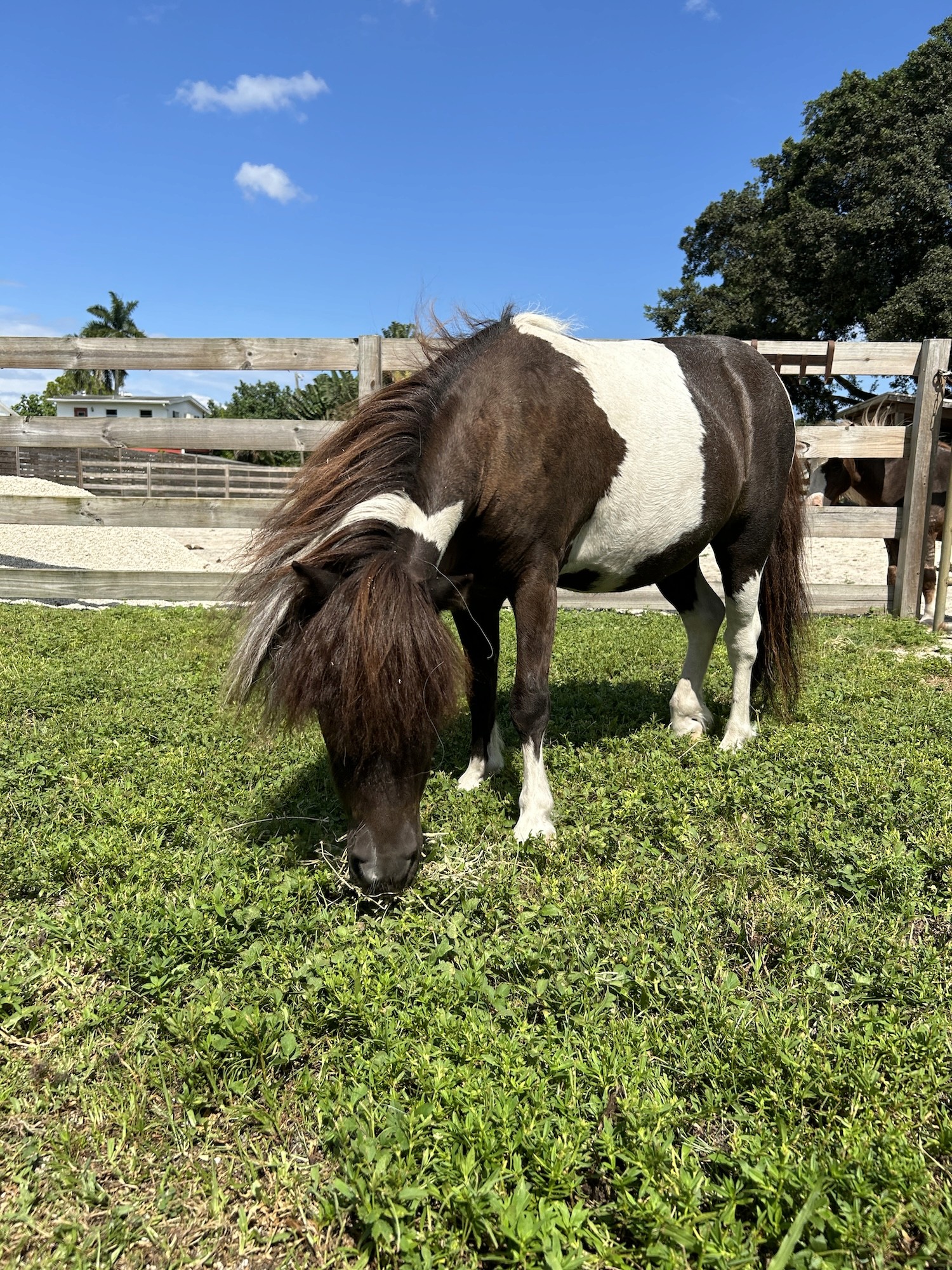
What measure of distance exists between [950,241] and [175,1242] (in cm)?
2985

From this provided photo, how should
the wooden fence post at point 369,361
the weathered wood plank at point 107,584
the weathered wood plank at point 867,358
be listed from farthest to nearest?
the weathered wood plank at point 867,358 < the weathered wood plank at point 107,584 < the wooden fence post at point 369,361

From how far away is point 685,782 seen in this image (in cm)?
364

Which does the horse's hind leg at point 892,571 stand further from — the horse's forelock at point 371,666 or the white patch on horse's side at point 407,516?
the horse's forelock at point 371,666

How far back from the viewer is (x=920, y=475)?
7.94m

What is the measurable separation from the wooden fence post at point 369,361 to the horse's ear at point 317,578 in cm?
532

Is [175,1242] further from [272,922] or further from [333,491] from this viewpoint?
[333,491]

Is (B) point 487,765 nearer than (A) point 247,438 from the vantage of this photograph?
Yes

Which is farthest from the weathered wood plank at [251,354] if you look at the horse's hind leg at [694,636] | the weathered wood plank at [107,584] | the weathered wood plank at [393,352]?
the horse's hind leg at [694,636]

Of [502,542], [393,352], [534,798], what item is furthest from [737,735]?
[393,352]

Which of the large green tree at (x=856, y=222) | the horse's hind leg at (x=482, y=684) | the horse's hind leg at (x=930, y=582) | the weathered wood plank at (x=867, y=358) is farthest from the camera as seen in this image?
the large green tree at (x=856, y=222)

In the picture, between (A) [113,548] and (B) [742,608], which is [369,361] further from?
(A) [113,548]

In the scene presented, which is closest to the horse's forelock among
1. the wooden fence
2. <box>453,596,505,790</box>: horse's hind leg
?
<box>453,596,505,790</box>: horse's hind leg

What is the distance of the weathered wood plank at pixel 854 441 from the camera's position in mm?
7965

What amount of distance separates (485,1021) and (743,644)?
3199 millimetres
